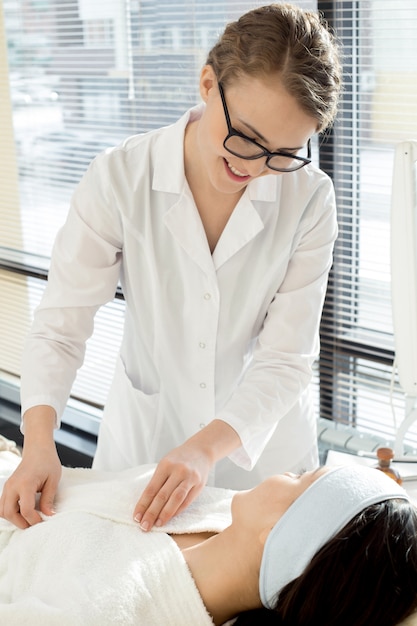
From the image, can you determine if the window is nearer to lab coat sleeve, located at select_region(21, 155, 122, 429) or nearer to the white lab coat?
the white lab coat

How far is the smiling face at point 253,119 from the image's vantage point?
4.48ft

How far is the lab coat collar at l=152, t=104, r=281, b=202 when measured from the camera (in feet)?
5.53

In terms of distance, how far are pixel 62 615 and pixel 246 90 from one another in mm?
946

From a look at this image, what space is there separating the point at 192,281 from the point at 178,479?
48cm

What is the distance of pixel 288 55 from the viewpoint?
136 centimetres

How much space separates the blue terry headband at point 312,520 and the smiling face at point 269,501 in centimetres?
3

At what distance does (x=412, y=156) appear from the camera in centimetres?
162

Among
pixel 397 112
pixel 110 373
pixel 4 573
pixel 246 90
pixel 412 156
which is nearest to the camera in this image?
pixel 246 90

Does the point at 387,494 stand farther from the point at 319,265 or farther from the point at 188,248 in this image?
the point at 188,248

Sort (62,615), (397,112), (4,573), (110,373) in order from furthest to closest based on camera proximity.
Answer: (110,373) → (397,112) → (4,573) → (62,615)

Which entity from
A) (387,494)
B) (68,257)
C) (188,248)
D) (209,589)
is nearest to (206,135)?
(188,248)

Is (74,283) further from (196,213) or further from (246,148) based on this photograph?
(246,148)

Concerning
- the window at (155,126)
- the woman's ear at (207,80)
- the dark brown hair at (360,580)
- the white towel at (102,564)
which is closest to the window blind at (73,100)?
the window at (155,126)

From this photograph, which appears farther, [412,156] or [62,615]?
[412,156]
